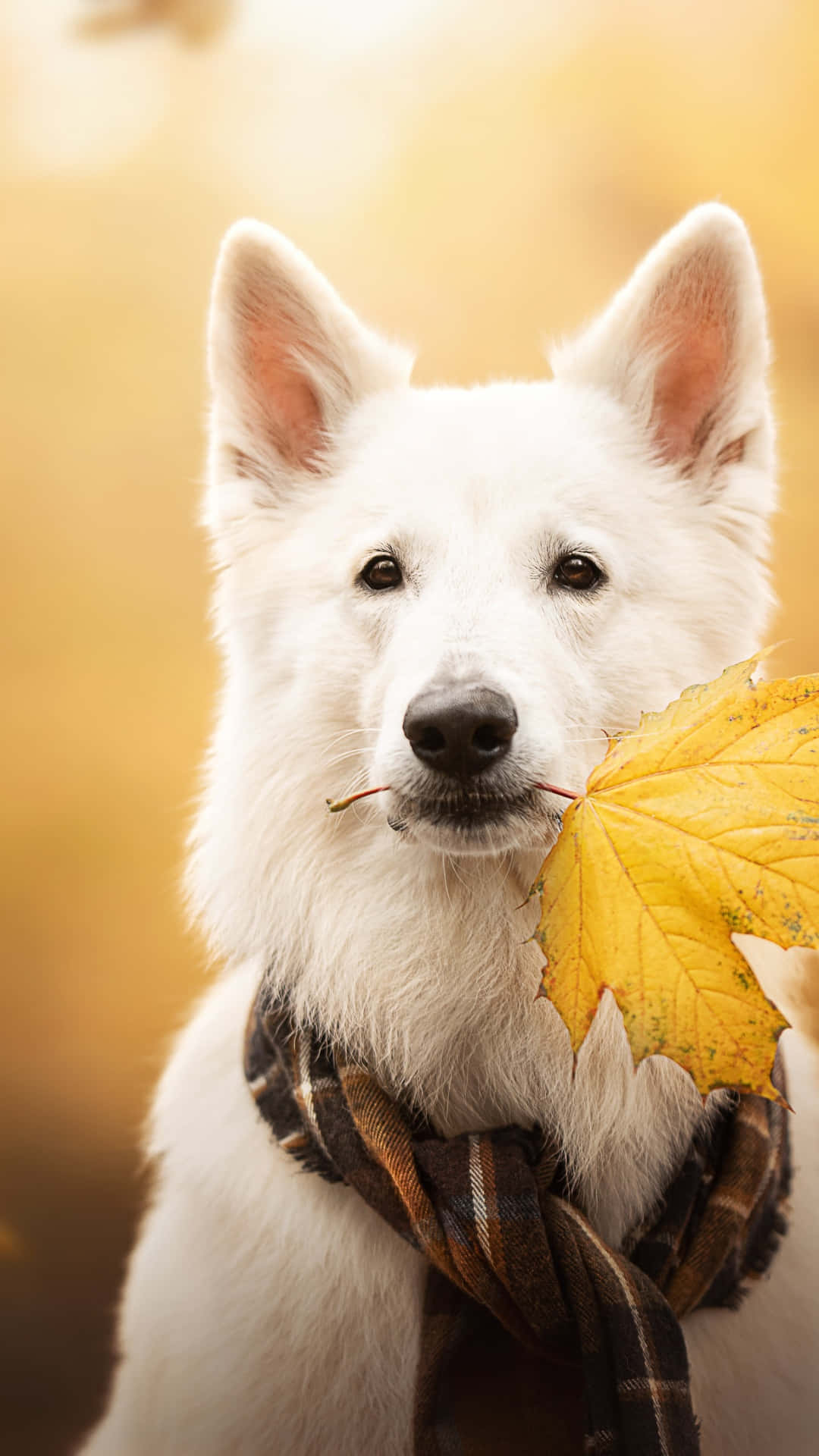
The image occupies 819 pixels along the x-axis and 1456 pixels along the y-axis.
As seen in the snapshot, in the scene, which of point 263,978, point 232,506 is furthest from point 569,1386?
point 232,506

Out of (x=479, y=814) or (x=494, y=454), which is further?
(x=494, y=454)

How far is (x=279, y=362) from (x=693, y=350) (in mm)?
550

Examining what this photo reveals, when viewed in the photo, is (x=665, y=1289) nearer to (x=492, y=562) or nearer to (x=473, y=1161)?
(x=473, y=1161)

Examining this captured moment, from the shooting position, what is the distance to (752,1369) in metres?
1.10

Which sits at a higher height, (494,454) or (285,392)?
(285,392)

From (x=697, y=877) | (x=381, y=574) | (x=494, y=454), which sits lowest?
(x=697, y=877)

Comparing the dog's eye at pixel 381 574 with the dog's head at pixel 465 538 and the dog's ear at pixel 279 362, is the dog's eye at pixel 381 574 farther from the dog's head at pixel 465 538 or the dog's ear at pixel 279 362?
the dog's ear at pixel 279 362

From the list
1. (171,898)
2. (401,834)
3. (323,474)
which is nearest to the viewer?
(401,834)

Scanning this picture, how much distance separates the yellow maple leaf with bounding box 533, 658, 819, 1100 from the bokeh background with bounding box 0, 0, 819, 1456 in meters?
0.80

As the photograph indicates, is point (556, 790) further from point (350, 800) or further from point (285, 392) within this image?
point (285, 392)

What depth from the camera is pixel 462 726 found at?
0.79 m

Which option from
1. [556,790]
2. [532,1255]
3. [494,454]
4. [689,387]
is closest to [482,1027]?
[532,1255]

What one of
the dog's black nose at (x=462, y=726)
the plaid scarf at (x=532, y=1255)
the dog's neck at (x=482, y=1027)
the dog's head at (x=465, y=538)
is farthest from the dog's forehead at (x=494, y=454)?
the plaid scarf at (x=532, y=1255)

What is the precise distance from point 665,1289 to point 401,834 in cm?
62
